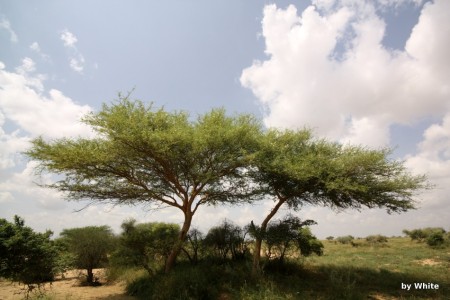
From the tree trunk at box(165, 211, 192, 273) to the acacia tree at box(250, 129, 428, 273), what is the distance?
407 cm

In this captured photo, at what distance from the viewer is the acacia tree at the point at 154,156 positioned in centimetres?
1423

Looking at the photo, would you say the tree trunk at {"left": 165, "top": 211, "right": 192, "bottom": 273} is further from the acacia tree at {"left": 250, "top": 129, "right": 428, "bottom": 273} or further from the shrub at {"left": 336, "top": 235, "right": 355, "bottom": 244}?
the shrub at {"left": 336, "top": 235, "right": 355, "bottom": 244}

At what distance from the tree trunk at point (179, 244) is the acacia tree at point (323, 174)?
407cm

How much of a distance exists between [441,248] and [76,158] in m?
37.5

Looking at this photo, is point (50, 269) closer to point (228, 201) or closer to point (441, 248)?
point (228, 201)

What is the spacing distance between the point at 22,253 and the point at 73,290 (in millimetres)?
7175

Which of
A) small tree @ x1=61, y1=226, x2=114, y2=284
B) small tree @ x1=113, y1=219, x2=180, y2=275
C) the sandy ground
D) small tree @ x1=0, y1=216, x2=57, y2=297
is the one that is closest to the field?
the sandy ground

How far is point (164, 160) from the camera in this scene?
1575 centimetres

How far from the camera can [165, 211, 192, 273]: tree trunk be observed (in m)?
16.5

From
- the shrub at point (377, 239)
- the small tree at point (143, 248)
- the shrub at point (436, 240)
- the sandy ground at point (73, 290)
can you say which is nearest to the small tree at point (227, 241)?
the small tree at point (143, 248)

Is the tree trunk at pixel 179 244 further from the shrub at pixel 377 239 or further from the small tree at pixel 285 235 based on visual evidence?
the shrub at pixel 377 239

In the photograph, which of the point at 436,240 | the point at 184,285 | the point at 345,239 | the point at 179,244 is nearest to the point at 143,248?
the point at 179,244

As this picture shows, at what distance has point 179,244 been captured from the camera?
16406 millimetres

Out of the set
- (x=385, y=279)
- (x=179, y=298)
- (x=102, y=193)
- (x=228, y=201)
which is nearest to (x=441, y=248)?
(x=385, y=279)
